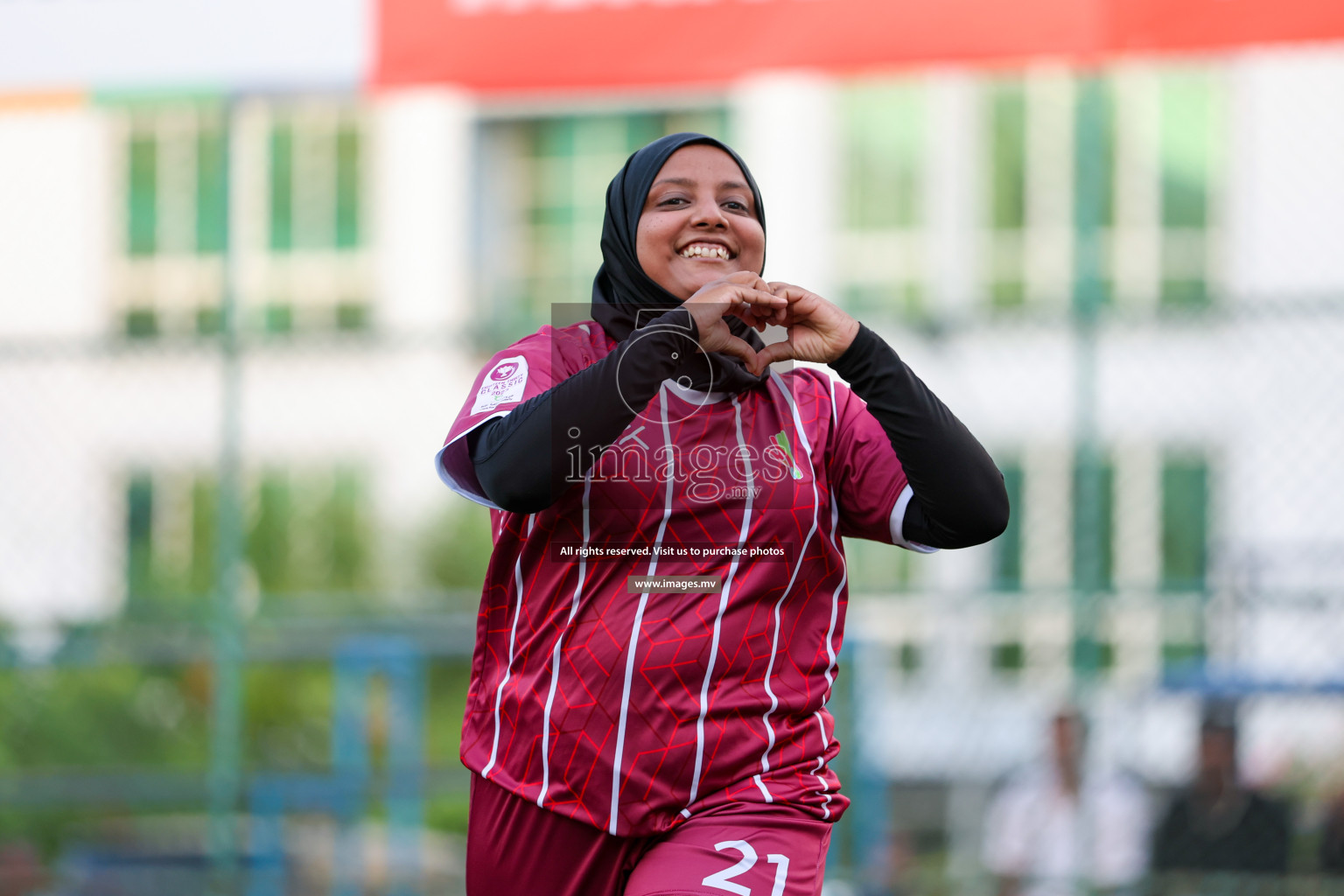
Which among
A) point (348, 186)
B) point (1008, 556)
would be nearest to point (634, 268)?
point (1008, 556)

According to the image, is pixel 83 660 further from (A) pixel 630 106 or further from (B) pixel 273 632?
(A) pixel 630 106

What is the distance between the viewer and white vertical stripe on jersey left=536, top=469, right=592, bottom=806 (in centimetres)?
240

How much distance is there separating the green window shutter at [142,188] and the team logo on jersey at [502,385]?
1397cm

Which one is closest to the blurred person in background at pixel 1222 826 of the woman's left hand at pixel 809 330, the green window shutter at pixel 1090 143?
the green window shutter at pixel 1090 143

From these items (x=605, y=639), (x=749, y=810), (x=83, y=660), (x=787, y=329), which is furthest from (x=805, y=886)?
(x=83, y=660)

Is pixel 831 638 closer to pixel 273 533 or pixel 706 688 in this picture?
pixel 706 688

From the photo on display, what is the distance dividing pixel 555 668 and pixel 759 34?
321cm

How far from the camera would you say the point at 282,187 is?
52.2 ft

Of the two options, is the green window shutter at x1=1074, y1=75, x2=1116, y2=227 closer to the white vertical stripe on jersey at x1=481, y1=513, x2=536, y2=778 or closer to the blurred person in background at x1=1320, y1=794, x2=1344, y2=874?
the blurred person in background at x1=1320, y1=794, x2=1344, y2=874

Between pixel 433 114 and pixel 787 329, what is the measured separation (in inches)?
554

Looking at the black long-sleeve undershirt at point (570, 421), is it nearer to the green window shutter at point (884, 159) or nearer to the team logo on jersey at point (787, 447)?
the team logo on jersey at point (787, 447)

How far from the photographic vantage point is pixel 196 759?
27.6ft

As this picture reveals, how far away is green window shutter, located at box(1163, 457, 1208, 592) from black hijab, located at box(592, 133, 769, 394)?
302 inches

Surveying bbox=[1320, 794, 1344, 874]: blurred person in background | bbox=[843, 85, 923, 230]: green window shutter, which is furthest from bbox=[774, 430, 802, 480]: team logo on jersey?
bbox=[843, 85, 923, 230]: green window shutter
